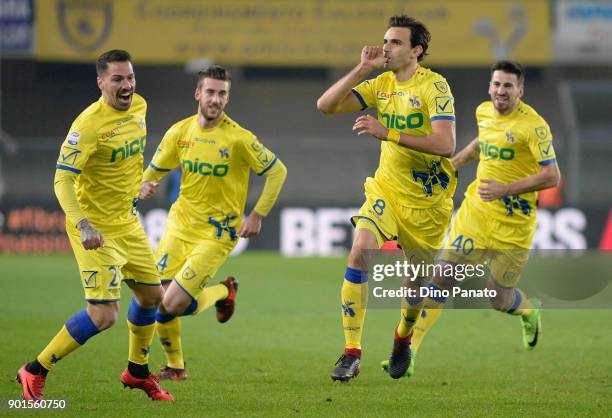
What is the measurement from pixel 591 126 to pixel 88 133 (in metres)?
18.9

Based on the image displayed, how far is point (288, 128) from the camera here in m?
27.1

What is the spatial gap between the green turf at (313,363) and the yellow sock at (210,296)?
53 centimetres

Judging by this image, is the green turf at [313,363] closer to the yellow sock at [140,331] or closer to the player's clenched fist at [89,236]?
the yellow sock at [140,331]

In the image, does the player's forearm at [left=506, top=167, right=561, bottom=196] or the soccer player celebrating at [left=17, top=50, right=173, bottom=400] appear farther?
the player's forearm at [left=506, top=167, right=561, bottom=196]

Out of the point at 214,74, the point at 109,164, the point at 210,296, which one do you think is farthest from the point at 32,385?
the point at 214,74

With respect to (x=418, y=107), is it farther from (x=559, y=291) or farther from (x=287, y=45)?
(x=287, y=45)

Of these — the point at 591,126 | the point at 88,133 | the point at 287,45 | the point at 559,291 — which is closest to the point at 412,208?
the point at 88,133

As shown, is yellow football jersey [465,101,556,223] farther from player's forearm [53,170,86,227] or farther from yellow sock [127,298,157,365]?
player's forearm [53,170,86,227]

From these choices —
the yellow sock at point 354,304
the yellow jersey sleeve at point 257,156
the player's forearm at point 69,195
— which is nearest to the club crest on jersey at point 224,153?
the yellow jersey sleeve at point 257,156

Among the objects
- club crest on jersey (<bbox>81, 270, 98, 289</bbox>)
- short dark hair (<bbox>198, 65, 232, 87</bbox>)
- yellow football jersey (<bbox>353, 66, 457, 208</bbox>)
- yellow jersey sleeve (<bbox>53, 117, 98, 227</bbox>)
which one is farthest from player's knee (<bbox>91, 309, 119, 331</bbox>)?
yellow football jersey (<bbox>353, 66, 457, 208</bbox>)

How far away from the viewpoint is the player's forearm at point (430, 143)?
8.28 meters

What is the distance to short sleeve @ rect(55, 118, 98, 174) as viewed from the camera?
7.63 meters

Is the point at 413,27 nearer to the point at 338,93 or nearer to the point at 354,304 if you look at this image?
the point at 338,93

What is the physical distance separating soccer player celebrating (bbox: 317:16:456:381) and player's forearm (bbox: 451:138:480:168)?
0.87m
